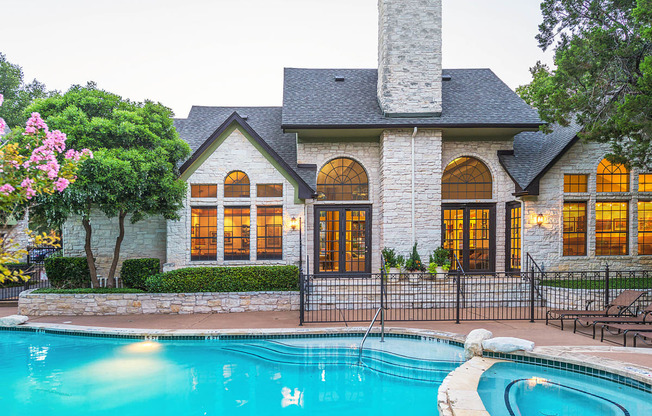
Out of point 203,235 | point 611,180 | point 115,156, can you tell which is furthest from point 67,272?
point 611,180

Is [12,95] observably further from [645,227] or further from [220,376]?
[645,227]

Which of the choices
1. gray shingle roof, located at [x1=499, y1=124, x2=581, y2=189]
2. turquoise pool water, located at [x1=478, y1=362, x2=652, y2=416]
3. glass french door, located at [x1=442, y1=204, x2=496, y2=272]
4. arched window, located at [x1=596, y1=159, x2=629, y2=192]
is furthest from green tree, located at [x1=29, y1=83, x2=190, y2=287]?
arched window, located at [x1=596, y1=159, x2=629, y2=192]

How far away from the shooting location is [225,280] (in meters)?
12.1

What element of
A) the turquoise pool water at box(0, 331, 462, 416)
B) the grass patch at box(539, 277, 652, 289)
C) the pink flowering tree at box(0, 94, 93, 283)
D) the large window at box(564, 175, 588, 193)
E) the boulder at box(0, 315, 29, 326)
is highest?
the large window at box(564, 175, 588, 193)

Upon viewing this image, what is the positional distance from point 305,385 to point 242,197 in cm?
830

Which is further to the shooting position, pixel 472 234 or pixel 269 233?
pixel 472 234

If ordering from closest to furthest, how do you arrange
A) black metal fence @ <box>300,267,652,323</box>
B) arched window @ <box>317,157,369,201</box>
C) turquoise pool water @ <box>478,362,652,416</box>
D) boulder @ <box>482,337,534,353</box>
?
turquoise pool water @ <box>478,362,652,416</box>, boulder @ <box>482,337,534,353</box>, black metal fence @ <box>300,267,652,323</box>, arched window @ <box>317,157,369,201</box>

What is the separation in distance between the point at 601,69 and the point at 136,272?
14678mm

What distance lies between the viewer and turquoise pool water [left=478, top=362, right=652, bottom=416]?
5707 mm

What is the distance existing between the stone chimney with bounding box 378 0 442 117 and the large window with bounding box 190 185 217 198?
264 inches

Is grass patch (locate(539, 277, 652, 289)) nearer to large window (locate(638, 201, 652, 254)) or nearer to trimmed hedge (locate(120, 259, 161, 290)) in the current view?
large window (locate(638, 201, 652, 254))

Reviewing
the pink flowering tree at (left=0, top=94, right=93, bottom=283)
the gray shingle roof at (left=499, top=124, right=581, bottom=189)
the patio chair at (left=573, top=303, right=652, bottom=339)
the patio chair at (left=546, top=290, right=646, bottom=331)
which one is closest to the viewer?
the pink flowering tree at (left=0, top=94, right=93, bottom=283)

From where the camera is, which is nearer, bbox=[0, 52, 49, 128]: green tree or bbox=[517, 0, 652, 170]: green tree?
bbox=[517, 0, 652, 170]: green tree

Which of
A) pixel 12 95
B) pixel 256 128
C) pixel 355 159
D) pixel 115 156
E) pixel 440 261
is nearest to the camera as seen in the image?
pixel 115 156
